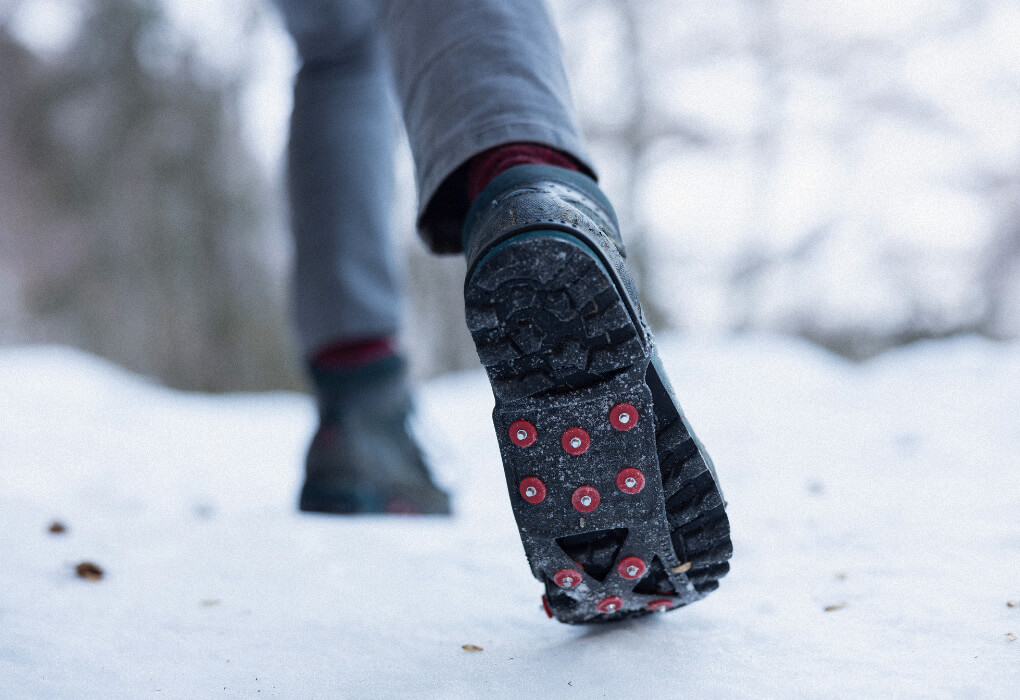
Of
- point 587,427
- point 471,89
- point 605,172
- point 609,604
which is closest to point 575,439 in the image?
point 587,427

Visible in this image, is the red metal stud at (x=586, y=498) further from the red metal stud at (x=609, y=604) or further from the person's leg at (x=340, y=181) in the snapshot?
the person's leg at (x=340, y=181)

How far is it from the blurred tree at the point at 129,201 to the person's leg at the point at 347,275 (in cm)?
441

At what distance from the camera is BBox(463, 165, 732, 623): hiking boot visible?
44cm

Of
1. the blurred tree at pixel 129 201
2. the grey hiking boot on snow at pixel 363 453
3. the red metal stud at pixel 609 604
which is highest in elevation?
the blurred tree at pixel 129 201

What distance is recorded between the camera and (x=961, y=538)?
640 millimetres

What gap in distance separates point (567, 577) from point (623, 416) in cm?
11

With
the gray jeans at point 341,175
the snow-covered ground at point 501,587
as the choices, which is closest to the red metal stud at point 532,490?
the snow-covered ground at point 501,587

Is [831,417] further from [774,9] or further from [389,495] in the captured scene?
[774,9]

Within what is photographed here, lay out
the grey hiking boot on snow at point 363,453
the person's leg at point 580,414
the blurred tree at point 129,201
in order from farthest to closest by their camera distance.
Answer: the blurred tree at point 129,201 < the grey hiking boot on snow at point 363,453 < the person's leg at point 580,414

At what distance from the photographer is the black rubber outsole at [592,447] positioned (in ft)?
1.45

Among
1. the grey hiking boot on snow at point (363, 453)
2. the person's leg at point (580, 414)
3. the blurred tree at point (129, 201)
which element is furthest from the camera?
the blurred tree at point (129, 201)

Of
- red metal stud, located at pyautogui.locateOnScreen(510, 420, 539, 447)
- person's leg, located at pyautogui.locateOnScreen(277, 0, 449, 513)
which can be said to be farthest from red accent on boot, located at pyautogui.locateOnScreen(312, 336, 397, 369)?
red metal stud, located at pyautogui.locateOnScreen(510, 420, 539, 447)

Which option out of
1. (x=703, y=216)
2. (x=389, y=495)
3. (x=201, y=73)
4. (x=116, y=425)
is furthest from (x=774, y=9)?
(x=389, y=495)

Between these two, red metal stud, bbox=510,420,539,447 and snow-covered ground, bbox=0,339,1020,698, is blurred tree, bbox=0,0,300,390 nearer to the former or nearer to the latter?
snow-covered ground, bbox=0,339,1020,698
